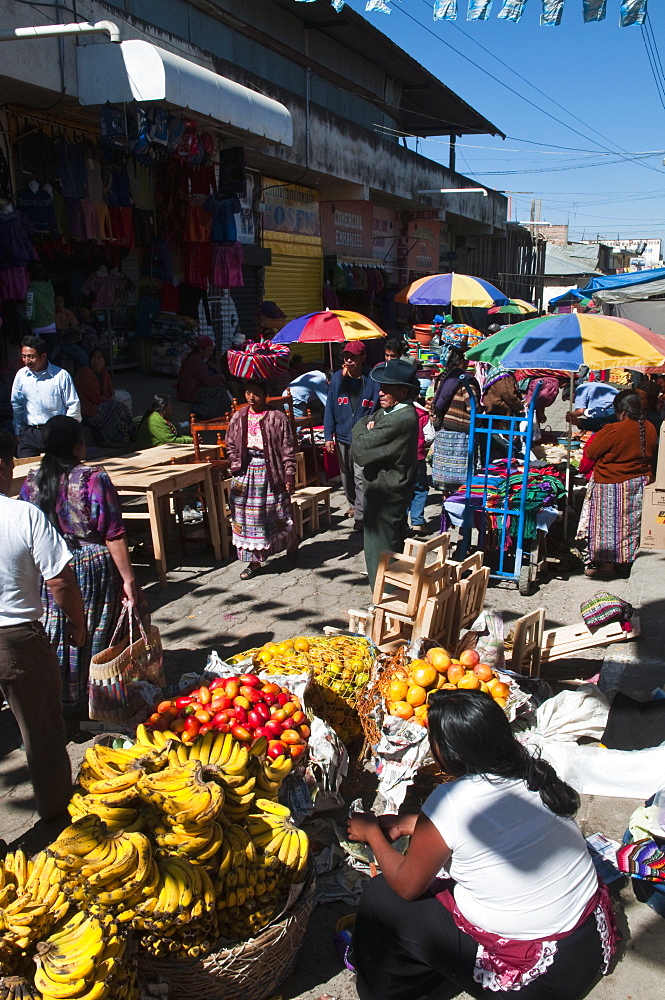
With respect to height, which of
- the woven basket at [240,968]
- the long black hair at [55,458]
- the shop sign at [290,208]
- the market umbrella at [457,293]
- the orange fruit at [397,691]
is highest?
the shop sign at [290,208]

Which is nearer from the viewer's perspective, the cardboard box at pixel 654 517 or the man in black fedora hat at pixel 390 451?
the cardboard box at pixel 654 517

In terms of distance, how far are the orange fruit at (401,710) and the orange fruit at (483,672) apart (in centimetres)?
49

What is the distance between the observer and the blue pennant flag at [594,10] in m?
4.57

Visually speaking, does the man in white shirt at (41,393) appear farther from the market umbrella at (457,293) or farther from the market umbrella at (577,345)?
the market umbrella at (457,293)

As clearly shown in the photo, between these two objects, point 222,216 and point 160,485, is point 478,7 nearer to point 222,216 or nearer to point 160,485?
point 160,485

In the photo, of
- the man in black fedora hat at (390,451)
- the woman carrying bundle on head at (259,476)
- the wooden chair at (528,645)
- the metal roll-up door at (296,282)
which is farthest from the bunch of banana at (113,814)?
the metal roll-up door at (296,282)

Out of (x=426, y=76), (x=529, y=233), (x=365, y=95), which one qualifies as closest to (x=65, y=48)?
(x=365, y=95)

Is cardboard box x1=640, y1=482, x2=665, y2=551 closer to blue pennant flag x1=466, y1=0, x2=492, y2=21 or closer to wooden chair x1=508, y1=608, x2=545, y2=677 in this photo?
wooden chair x1=508, y1=608, x2=545, y2=677

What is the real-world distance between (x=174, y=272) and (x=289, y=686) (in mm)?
9909

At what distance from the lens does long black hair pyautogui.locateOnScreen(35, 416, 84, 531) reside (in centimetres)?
427

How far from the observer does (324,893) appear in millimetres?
3367

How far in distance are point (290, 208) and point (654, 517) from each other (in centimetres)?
1411

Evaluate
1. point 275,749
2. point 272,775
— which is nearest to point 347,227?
point 275,749

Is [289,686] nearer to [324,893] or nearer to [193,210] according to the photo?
[324,893]
